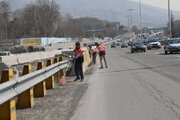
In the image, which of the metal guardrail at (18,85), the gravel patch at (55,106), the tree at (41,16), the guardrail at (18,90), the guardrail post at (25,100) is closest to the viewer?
the metal guardrail at (18,85)

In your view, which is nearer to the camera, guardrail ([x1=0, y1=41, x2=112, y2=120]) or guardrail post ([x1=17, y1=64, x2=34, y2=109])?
guardrail ([x1=0, y1=41, x2=112, y2=120])

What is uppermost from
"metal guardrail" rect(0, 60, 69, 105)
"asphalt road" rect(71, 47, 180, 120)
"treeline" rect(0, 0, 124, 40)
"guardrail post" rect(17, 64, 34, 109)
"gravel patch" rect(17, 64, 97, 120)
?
"treeline" rect(0, 0, 124, 40)

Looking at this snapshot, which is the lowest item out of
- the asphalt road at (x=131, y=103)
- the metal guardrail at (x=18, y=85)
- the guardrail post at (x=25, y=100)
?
the asphalt road at (x=131, y=103)

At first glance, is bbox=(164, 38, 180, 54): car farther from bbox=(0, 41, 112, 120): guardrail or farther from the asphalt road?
bbox=(0, 41, 112, 120): guardrail

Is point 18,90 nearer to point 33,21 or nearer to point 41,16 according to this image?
point 41,16

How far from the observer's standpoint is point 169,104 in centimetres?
1144

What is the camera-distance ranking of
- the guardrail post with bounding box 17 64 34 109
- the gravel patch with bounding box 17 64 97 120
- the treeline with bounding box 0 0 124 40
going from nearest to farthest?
the gravel patch with bounding box 17 64 97 120 < the guardrail post with bounding box 17 64 34 109 < the treeline with bounding box 0 0 124 40

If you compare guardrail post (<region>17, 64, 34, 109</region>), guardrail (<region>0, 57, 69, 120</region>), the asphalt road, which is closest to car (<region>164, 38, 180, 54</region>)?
the asphalt road

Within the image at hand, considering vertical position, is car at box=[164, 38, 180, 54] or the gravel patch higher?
car at box=[164, 38, 180, 54]

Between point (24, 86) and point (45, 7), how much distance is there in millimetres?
132305

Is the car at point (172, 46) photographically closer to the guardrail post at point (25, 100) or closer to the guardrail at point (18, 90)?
the guardrail at point (18, 90)

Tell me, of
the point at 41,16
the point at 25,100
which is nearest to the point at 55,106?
the point at 25,100

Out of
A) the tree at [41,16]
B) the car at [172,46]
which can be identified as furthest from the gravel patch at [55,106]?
the tree at [41,16]

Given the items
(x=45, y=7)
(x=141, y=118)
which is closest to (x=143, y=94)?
(x=141, y=118)
